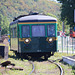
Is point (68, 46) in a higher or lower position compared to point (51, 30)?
lower

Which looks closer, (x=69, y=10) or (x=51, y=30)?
(x=51, y=30)

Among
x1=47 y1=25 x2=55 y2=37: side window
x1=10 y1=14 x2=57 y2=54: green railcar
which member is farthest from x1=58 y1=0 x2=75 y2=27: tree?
x1=10 y1=14 x2=57 y2=54: green railcar

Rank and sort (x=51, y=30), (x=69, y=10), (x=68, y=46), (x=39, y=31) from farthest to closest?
(x=69, y=10), (x=68, y=46), (x=51, y=30), (x=39, y=31)

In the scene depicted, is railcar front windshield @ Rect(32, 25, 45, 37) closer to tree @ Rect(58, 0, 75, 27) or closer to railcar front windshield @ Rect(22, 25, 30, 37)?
railcar front windshield @ Rect(22, 25, 30, 37)

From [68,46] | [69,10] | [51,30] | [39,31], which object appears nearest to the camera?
[39,31]

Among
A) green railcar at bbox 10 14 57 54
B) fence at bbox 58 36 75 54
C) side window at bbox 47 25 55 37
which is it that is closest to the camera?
green railcar at bbox 10 14 57 54

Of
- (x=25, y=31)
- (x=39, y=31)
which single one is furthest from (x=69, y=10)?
(x=25, y=31)

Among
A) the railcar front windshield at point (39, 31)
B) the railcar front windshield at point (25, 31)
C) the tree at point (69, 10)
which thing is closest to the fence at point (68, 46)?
the railcar front windshield at point (39, 31)

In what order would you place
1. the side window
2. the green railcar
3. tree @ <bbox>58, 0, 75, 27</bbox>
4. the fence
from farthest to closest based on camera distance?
1. tree @ <bbox>58, 0, 75, 27</bbox>
2. the fence
3. the side window
4. the green railcar

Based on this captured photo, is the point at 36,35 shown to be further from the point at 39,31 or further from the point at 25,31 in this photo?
the point at 25,31

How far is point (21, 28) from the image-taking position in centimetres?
1739

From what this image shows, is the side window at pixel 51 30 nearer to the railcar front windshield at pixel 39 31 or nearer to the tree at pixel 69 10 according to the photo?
the railcar front windshield at pixel 39 31

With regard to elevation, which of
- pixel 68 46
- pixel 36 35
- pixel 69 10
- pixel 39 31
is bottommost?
pixel 68 46

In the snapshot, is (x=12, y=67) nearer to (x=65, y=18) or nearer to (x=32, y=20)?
(x=32, y=20)
